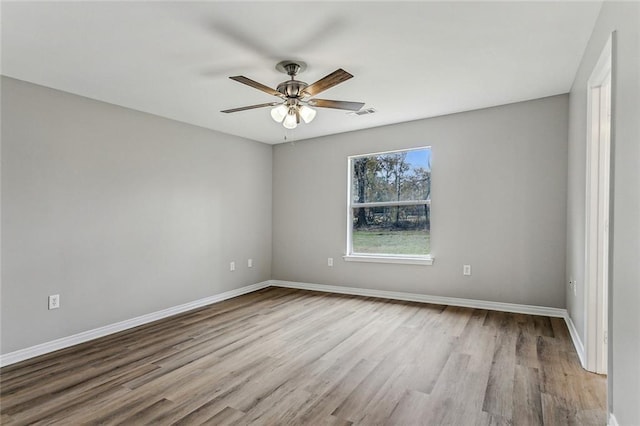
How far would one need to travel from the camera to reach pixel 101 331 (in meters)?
3.45

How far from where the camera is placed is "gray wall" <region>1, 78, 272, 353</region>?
9.63 feet

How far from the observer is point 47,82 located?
9.92 ft

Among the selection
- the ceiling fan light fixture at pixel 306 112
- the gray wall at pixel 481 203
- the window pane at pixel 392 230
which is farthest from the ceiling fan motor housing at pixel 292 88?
the window pane at pixel 392 230

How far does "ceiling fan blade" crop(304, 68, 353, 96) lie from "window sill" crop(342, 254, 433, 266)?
280 cm

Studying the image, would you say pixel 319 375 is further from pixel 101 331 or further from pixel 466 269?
pixel 466 269

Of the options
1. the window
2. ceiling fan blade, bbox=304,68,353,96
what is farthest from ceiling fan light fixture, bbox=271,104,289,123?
the window

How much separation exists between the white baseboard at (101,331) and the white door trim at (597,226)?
4.11 meters

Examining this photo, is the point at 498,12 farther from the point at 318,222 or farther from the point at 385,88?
the point at 318,222

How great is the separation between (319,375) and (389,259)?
8.29ft

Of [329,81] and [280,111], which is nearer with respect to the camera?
[329,81]

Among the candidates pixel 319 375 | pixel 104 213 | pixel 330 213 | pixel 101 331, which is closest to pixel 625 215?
pixel 319 375

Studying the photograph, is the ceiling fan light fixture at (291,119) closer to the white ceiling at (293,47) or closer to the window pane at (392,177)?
the white ceiling at (293,47)

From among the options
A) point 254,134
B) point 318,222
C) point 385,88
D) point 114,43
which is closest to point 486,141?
point 385,88

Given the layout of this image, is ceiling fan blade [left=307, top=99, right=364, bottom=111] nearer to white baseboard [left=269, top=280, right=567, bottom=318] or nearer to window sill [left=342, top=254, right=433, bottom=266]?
window sill [left=342, top=254, right=433, bottom=266]
